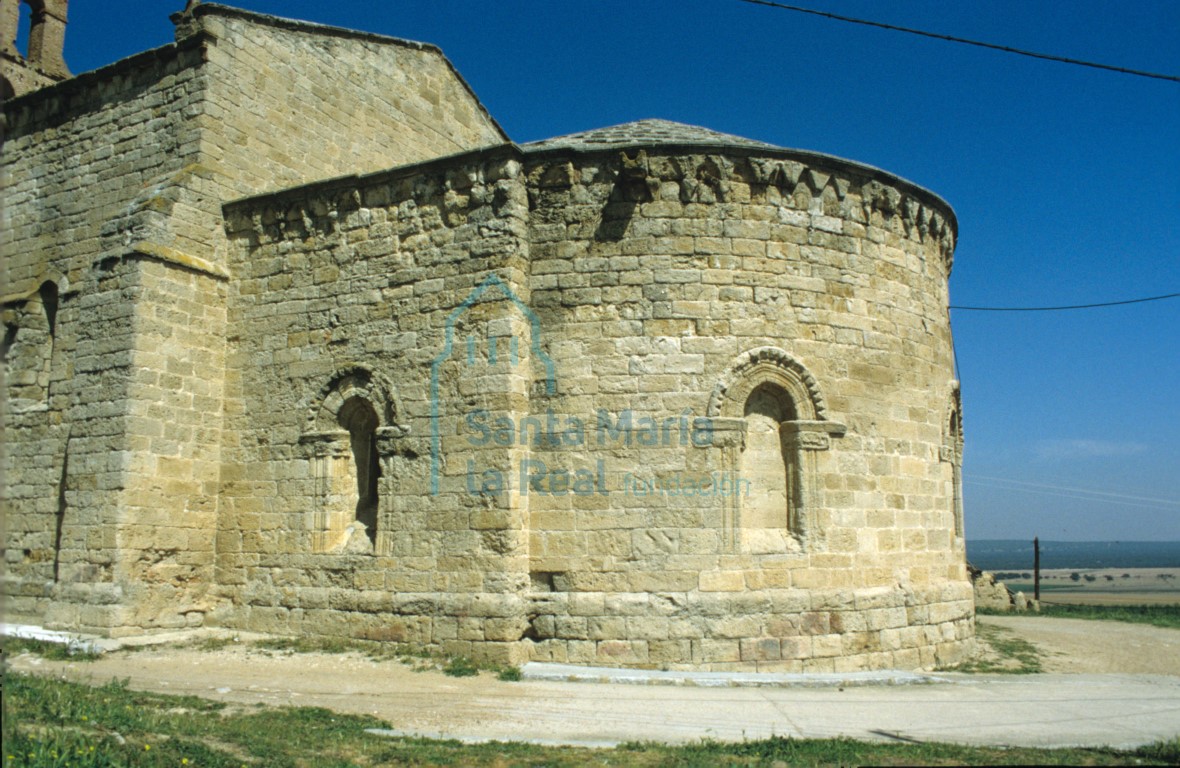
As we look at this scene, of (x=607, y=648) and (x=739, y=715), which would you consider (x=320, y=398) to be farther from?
(x=739, y=715)

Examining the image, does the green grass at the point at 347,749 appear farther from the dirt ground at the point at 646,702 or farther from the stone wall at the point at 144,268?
the stone wall at the point at 144,268

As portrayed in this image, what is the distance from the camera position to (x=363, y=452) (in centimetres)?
1119

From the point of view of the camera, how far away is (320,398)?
36.4 feet

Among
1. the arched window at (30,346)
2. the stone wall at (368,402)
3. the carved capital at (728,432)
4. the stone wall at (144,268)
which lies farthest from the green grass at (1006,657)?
the arched window at (30,346)

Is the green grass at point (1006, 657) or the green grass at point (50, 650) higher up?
the green grass at point (50, 650)

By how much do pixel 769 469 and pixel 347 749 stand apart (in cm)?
545

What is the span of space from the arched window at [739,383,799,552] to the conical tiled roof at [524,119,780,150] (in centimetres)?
278

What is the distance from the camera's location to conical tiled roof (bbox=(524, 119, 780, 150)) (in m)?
10.1

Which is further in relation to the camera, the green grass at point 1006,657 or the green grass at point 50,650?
the green grass at point 1006,657

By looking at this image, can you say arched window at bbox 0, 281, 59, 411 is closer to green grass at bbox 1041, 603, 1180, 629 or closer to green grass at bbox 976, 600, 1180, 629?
green grass at bbox 976, 600, 1180, 629

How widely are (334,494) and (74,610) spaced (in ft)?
10.5

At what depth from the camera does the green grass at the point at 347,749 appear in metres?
5.62

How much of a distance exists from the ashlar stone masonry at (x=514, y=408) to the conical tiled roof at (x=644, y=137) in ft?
0.29

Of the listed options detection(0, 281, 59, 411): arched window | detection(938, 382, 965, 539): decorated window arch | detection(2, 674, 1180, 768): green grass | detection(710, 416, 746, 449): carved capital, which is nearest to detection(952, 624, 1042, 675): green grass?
detection(938, 382, 965, 539): decorated window arch
